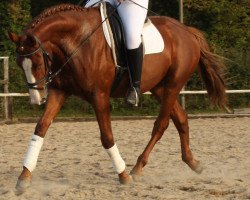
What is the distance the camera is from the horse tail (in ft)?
24.3

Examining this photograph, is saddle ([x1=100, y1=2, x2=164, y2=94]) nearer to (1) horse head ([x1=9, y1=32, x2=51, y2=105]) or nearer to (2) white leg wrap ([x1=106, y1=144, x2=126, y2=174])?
(2) white leg wrap ([x1=106, y1=144, x2=126, y2=174])

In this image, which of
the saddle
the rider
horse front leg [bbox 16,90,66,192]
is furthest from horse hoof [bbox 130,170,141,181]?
horse front leg [bbox 16,90,66,192]

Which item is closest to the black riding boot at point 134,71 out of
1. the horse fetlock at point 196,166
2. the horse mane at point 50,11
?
the horse mane at point 50,11

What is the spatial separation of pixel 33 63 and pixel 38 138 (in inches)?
31.7

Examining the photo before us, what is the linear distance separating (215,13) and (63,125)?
13.7 m

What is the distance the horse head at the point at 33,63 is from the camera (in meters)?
5.41

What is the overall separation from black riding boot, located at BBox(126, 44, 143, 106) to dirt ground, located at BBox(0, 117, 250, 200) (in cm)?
87

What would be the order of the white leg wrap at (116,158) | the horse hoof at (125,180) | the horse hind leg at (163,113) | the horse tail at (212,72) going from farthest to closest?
the horse tail at (212,72), the horse hind leg at (163,113), the horse hoof at (125,180), the white leg wrap at (116,158)

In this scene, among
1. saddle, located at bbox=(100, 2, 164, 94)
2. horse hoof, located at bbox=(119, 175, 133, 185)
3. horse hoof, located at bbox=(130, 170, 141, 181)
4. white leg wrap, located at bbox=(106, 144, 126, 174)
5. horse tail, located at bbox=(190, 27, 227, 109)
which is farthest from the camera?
horse tail, located at bbox=(190, 27, 227, 109)

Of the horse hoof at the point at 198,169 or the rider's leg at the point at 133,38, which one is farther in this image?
the horse hoof at the point at 198,169

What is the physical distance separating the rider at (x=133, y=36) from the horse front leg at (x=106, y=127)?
1.10ft

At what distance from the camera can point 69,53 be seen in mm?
5711

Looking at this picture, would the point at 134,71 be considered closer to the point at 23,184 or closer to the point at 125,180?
the point at 125,180

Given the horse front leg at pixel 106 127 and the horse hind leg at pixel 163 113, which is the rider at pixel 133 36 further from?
the horse hind leg at pixel 163 113
